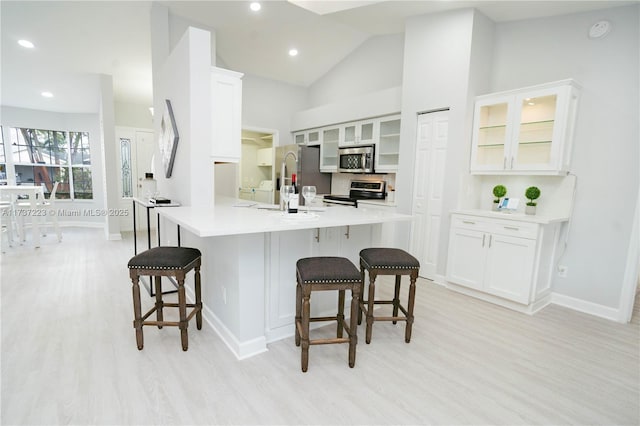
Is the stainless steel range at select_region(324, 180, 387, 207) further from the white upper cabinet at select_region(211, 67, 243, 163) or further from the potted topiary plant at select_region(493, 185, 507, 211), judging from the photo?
the white upper cabinet at select_region(211, 67, 243, 163)

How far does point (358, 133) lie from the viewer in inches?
193

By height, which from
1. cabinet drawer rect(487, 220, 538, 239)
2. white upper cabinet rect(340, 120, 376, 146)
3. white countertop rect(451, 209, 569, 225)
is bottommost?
cabinet drawer rect(487, 220, 538, 239)

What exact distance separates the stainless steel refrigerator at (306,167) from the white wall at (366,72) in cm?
117

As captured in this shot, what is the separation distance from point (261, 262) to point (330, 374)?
Answer: 84 cm

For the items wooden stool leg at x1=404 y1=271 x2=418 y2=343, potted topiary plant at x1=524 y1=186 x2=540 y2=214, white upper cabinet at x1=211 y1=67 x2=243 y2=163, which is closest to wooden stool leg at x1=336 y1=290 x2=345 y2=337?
wooden stool leg at x1=404 y1=271 x2=418 y2=343

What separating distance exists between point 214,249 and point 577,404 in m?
2.54

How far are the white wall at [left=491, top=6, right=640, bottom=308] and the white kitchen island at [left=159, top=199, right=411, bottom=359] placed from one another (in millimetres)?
2133

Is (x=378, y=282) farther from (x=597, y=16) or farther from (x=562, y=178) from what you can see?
(x=597, y=16)

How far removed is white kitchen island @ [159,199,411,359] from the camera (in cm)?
196

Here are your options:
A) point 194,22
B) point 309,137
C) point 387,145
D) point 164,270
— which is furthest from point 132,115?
point 164,270

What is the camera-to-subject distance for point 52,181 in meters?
7.09

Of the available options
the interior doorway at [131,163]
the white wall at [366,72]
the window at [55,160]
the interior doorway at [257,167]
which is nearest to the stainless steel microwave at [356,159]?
the white wall at [366,72]

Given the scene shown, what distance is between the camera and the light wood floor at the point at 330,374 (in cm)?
160

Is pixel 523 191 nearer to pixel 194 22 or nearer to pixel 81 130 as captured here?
pixel 194 22
